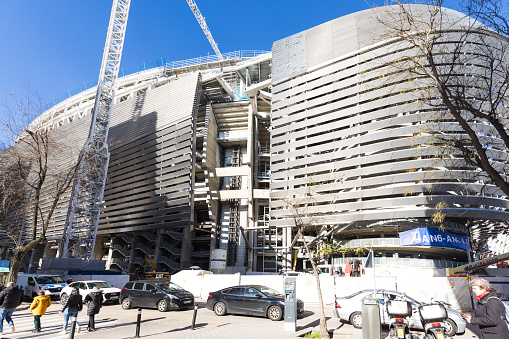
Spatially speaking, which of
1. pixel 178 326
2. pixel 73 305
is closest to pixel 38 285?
pixel 73 305

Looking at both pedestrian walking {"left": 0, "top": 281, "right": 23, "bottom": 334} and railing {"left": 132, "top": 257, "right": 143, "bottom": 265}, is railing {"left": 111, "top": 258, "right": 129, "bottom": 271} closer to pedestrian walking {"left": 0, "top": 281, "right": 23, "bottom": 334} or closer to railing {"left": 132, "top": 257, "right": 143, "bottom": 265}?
railing {"left": 132, "top": 257, "right": 143, "bottom": 265}

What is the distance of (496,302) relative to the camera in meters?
4.99

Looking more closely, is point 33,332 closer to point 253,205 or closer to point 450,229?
point 450,229

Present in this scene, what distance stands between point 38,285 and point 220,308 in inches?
506

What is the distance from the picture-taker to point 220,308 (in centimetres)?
1518

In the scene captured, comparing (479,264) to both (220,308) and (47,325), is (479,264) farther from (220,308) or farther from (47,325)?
(47,325)

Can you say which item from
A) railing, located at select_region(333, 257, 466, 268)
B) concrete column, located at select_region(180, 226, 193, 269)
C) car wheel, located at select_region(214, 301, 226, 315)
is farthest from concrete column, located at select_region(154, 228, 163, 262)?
car wheel, located at select_region(214, 301, 226, 315)

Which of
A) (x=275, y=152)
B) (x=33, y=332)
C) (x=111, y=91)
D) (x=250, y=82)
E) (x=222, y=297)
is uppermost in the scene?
(x=250, y=82)

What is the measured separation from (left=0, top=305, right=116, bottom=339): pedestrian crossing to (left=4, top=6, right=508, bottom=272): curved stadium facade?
12.1m

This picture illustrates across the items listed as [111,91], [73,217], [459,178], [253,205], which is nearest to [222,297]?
[459,178]

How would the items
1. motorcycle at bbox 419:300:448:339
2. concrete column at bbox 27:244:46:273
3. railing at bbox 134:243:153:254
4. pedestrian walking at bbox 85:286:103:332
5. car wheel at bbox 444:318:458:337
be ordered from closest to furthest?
motorcycle at bbox 419:300:448:339 → car wheel at bbox 444:318:458:337 → pedestrian walking at bbox 85:286:103:332 → railing at bbox 134:243:153:254 → concrete column at bbox 27:244:46:273

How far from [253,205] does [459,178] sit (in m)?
27.9

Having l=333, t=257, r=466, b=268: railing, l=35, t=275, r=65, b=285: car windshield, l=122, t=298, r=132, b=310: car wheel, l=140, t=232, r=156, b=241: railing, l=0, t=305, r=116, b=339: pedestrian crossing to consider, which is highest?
l=140, t=232, r=156, b=241: railing

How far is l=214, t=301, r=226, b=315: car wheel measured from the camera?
15094 mm
